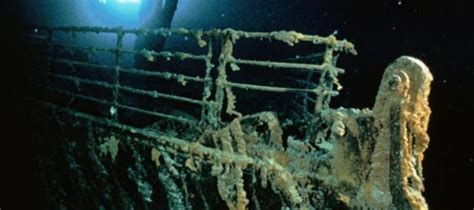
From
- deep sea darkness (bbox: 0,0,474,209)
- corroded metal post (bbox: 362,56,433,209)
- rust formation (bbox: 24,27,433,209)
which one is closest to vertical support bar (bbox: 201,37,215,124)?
rust formation (bbox: 24,27,433,209)

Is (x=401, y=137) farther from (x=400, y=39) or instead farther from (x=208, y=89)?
(x=400, y=39)

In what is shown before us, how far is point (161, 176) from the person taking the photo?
13.5 ft

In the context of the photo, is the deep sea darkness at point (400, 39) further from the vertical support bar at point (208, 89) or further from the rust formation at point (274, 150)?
the vertical support bar at point (208, 89)

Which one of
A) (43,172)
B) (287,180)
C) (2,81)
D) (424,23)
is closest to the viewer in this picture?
(287,180)

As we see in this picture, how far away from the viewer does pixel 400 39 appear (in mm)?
14094

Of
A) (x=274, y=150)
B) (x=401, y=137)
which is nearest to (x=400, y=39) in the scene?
(x=274, y=150)

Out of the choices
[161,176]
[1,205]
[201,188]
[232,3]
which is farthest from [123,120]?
[232,3]

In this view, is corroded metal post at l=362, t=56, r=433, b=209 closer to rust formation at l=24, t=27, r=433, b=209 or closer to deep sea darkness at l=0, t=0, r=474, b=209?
rust formation at l=24, t=27, r=433, b=209

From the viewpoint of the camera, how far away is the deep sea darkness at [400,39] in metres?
13.8

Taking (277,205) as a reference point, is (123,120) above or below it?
above

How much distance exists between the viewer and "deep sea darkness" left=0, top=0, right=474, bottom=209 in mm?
13812

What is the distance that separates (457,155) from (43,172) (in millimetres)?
14919

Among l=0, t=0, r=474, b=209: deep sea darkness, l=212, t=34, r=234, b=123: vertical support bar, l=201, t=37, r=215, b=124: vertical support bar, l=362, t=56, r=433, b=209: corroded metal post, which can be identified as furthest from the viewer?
l=0, t=0, r=474, b=209: deep sea darkness

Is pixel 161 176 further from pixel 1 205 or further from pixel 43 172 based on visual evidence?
pixel 1 205
